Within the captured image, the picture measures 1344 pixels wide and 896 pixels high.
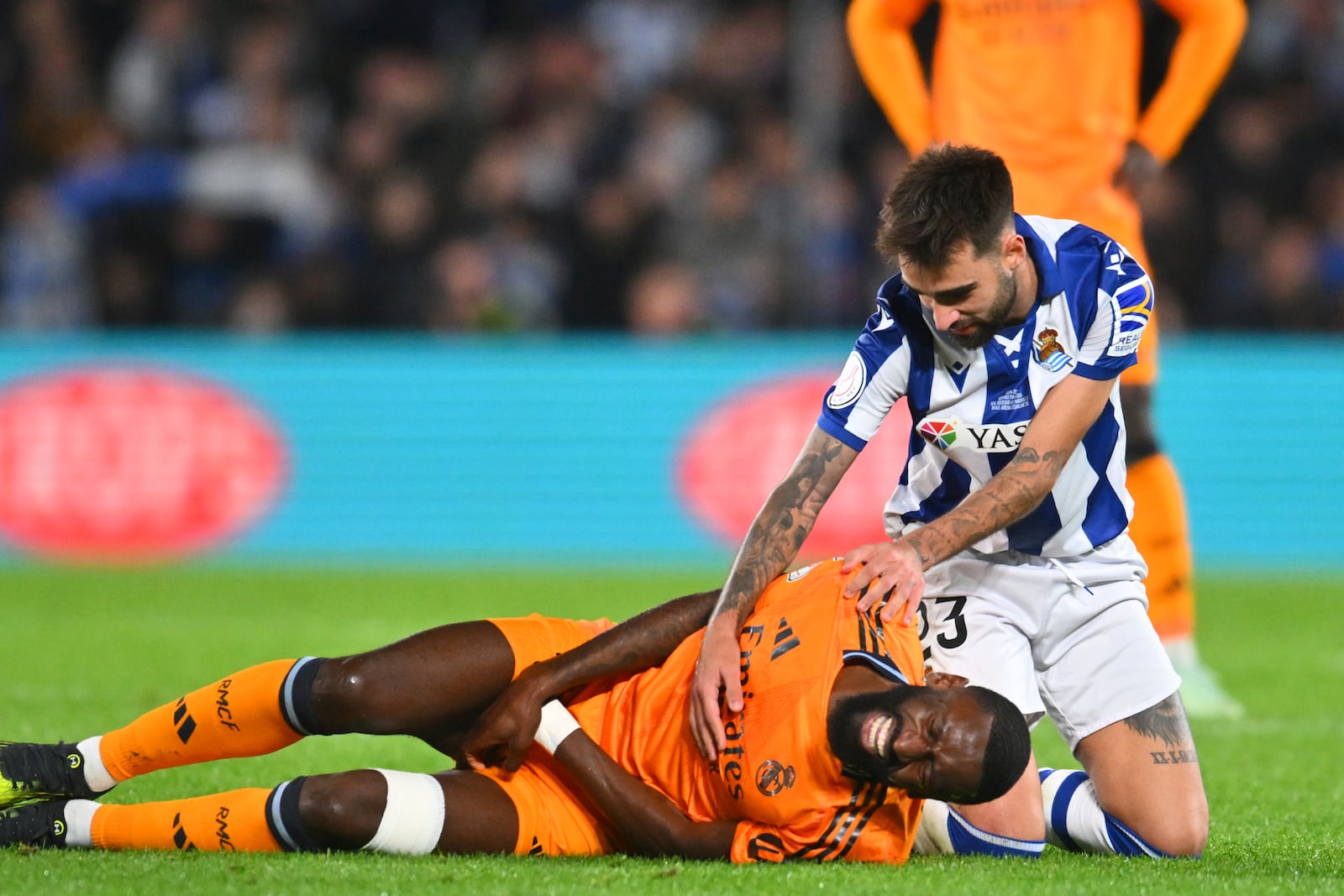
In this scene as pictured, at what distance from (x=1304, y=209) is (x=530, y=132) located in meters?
5.44

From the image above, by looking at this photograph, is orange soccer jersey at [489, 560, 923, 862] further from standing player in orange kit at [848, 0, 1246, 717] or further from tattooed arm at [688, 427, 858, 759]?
standing player in orange kit at [848, 0, 1246, 717]

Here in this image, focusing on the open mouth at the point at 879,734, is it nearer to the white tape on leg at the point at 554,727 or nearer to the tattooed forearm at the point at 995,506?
the tattooed forearm at the point at 995,506

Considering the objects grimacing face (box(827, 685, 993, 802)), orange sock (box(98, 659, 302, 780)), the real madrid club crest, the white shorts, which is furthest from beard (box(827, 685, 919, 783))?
orange sock (box(98, 659, 302, 780))

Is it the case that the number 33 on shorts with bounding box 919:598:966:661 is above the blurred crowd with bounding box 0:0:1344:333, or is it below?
below

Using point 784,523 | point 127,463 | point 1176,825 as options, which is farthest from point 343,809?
point 127,463

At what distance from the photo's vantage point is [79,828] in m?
3.62

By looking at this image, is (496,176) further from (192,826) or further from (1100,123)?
(192,826)

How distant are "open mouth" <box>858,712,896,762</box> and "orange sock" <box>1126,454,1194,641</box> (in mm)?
2545

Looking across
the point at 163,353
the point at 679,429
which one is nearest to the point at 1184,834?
the point at 679,429

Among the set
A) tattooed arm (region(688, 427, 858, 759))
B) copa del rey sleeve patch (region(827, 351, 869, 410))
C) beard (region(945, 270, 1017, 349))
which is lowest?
tattooed arm (region(688, 427, 858, 759))

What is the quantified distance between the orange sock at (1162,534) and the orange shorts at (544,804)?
253cm

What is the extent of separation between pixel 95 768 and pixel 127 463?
6215 mm

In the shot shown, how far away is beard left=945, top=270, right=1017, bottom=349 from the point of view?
382cm

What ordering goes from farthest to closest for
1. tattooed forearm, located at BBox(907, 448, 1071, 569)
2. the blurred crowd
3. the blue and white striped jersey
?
the blurred crowd, the blue and white striped jersey, tattooed forearm, located at BBox(907, 448, 1071, 569)
